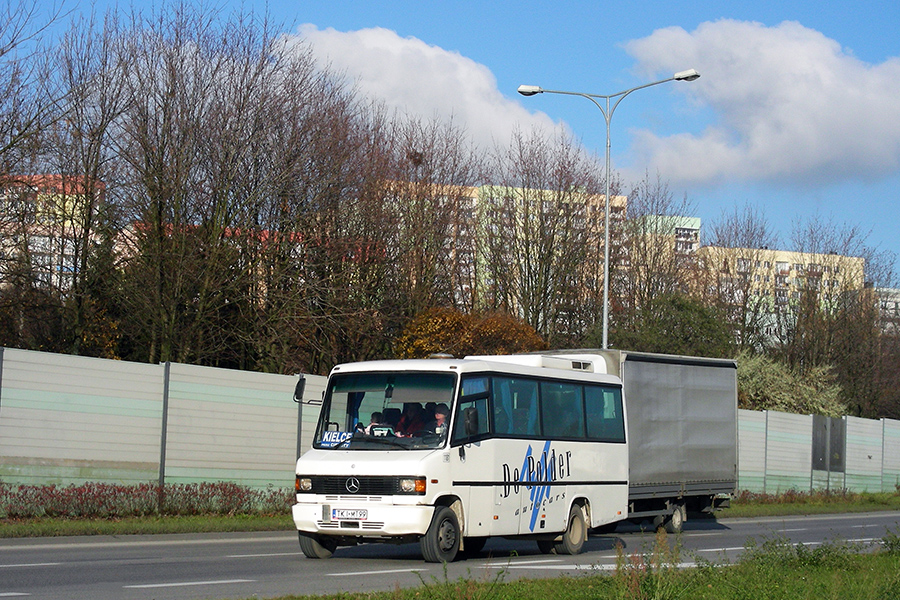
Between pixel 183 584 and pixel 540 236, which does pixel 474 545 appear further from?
pixel 540 236

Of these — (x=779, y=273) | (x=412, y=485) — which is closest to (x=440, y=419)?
(x=412, y=485)

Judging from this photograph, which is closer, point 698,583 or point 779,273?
point 698,583

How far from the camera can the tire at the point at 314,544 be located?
15.0 m

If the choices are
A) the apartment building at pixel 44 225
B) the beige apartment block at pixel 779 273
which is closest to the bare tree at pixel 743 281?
the beige apartment block at pixel 779 273

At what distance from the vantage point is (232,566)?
1362 centimetres

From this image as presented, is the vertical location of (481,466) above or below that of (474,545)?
above

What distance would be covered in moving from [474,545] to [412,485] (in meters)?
2.89

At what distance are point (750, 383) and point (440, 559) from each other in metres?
37.4

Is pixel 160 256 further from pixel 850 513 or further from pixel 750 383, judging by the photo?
pixel 750 383

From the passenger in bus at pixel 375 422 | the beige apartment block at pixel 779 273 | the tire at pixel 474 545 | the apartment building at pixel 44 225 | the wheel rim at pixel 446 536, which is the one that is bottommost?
the tire at pixel 474 545

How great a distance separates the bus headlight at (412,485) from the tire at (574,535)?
403cm

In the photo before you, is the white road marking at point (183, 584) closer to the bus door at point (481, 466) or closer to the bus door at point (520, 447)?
the bus door at point (481, 466)

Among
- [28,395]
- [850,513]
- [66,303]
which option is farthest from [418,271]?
[28,395]

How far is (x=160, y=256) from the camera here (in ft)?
99.3
